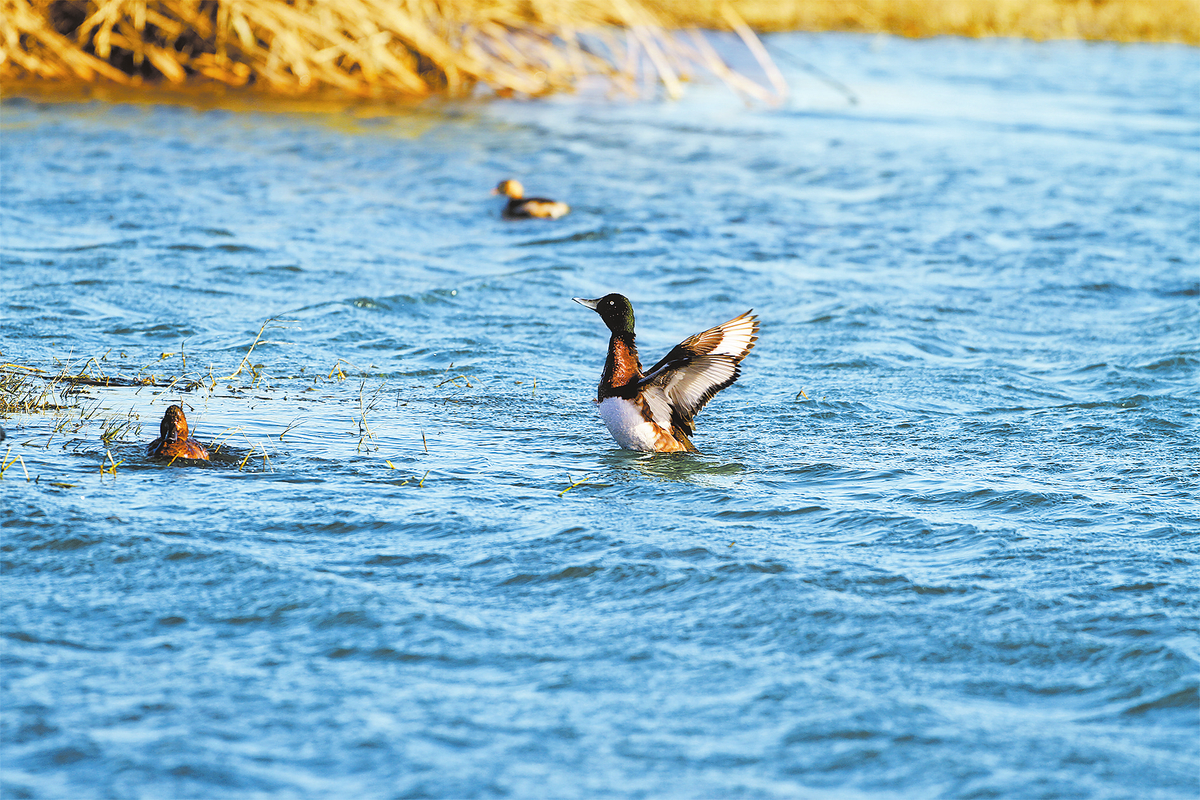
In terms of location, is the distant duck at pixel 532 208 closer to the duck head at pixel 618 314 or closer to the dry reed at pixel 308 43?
the duck head at pixel 618 314

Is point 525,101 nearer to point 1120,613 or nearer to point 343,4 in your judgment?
point 343,4

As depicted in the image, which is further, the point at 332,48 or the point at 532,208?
the point at 332,48

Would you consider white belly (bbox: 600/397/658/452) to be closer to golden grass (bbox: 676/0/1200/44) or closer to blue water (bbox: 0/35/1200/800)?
blue water (bbox: 0/35/1200/800)

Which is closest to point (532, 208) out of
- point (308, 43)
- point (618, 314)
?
point (618, 314)

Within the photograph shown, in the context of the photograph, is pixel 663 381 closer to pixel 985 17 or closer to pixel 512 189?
pixel 512 189

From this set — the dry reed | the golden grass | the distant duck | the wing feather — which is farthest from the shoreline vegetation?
the wing feather

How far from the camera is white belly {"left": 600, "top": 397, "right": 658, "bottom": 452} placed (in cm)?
592

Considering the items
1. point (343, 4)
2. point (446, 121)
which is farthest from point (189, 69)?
point (446, 121)

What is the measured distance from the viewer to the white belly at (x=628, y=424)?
5918 millimetres

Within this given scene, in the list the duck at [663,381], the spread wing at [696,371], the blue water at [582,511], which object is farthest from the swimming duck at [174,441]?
the spread wing at [696,371]

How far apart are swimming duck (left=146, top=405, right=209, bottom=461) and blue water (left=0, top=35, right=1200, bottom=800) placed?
0.36ft

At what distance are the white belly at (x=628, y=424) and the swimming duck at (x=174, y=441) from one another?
69.7 inches

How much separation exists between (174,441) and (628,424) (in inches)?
77.2

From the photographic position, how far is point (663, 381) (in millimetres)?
5844
